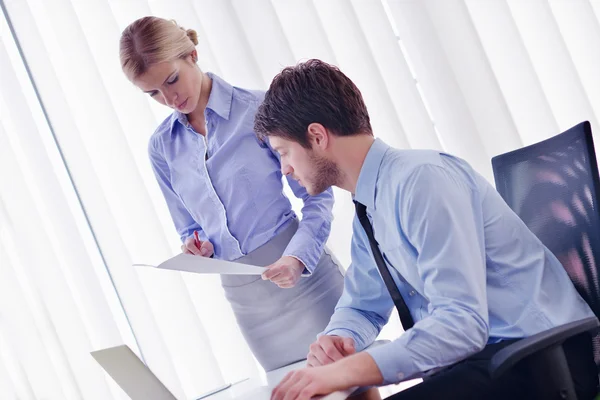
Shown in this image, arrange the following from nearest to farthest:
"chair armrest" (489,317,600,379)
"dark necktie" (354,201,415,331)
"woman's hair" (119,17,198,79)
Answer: "chair armrest" (489,317,600,379), "dark necktie" (354,201,415,331), "woman's hair" (119,17,198,79)

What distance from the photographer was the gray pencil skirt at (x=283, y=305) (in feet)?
6.35

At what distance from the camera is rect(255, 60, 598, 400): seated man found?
3.77ft

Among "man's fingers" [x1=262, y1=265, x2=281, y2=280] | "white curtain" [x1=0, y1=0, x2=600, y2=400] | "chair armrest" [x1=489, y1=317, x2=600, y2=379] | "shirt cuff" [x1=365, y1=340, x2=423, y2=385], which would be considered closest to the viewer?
"chair armrest" [x1=489, y1=317, x2=600, y2=379]

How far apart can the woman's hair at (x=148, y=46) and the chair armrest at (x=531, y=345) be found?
3.97ft

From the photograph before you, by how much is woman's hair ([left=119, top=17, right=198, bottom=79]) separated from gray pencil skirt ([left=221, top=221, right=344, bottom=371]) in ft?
1.87

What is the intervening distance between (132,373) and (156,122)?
5.11 feet

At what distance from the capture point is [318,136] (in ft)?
4.65

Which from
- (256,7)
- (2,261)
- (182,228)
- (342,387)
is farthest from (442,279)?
(2,261)

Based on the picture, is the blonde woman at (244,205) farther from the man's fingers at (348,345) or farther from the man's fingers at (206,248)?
the man's fingers at (348,345)

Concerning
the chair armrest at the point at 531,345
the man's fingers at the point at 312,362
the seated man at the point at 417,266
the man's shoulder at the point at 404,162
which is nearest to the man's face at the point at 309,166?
the seated man at the point at 417,266

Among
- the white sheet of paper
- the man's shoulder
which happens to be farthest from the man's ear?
the white sheet of paper

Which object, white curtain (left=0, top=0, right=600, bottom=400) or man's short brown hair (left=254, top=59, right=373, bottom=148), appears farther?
white curtain (left=0, top=0, right=600, bottom=400)

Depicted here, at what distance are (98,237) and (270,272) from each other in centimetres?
111

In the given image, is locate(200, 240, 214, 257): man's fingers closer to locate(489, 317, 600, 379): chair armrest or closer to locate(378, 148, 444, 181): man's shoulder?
locate(378, 148, 444, 181): man's shoulder
